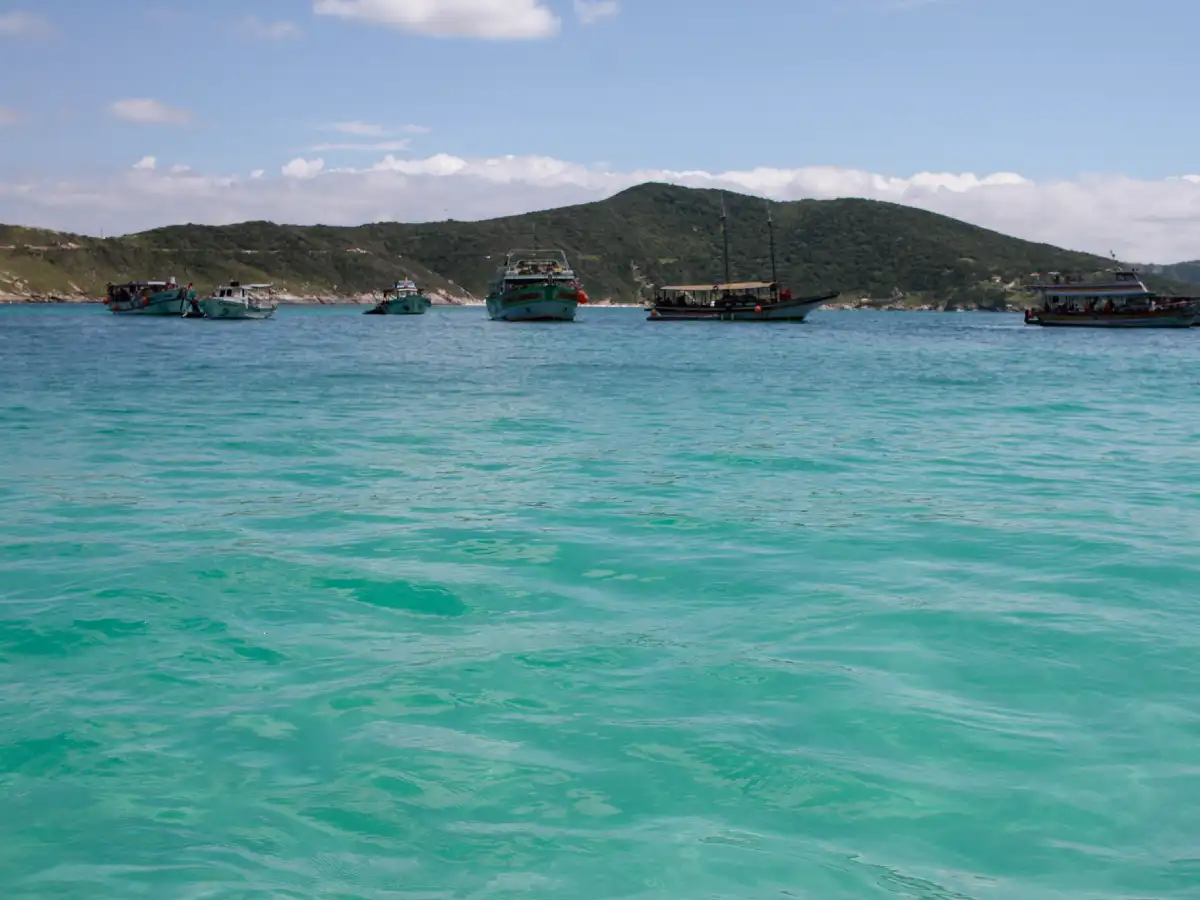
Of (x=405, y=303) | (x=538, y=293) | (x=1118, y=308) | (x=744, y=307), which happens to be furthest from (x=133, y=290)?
(x=1118, y=308)

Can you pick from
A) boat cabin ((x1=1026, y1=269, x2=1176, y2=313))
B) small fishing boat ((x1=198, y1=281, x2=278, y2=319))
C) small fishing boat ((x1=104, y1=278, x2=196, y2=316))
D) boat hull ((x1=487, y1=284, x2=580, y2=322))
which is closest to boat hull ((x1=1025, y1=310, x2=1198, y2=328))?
boat cabin ((x1=1026, y1=269, x2=1176, y2=313))

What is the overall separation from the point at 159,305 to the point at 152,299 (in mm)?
988

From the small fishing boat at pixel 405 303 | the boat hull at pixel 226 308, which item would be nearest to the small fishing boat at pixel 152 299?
the boat hull at pixel 226 308

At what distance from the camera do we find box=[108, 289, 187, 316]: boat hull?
12494cm

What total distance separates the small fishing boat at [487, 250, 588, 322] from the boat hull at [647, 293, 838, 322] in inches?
591

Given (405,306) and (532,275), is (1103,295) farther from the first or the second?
(405,306)

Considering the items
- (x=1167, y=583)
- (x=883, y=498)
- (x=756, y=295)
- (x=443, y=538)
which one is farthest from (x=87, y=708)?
(x=756, y=295)

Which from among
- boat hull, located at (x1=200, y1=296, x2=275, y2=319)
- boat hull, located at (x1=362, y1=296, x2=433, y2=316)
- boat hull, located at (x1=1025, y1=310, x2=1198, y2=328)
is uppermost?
boat hull, located at (x1=362, y1=296, x2=433, y2=316)

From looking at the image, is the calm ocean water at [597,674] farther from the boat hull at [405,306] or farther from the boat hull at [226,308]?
the boat hull at [405,306]

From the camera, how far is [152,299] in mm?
126875

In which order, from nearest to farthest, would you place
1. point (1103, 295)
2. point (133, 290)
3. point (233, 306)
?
point (1103, 295)
point (233, 306)
point (133, 290)

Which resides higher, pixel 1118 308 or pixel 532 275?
pixel 532 275

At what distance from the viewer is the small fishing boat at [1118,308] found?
10031 cm

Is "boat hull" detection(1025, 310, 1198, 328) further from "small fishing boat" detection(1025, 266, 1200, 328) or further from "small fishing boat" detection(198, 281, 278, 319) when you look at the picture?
"small fishing boat" detection(198, 281, 278, 319)
